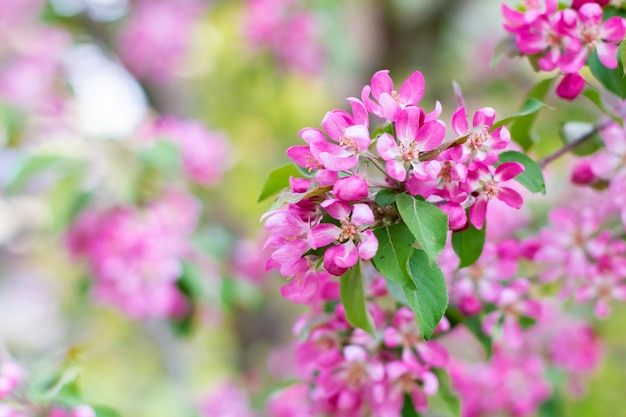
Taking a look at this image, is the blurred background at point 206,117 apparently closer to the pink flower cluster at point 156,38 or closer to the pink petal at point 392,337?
the pink flower cluster at point 156,38

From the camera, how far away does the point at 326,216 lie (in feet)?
2.18

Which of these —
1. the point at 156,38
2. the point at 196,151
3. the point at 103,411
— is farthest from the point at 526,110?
the point at 156,38

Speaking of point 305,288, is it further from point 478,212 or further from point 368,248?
point 478,212

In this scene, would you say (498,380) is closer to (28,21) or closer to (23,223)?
(23,223)

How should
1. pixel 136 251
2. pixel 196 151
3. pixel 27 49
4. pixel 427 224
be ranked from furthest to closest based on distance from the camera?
pixel 27 49, pixel 196 151, pixel 136 251, pixel 427 224

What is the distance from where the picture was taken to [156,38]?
2682 millimetres

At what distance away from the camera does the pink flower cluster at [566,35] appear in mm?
757

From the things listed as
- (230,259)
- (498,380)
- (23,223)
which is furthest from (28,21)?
(498,380)

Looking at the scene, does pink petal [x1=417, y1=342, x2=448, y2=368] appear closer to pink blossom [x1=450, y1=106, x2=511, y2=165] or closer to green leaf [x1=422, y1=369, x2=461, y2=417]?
green leaf [x1=422, y1=369, x2=461, y2=417]

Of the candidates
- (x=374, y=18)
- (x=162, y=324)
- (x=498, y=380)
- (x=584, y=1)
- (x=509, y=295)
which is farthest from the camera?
(x=374, y=18)

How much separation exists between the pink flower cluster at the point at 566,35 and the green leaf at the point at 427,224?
0.29m

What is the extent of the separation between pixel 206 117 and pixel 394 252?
108 inches

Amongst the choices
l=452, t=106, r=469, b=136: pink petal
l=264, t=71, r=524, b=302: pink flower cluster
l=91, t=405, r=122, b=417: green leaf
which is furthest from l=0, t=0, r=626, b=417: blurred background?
l=452, t=106, r=469, b=136: pink petal

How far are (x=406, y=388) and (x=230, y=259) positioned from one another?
50.5 inches
